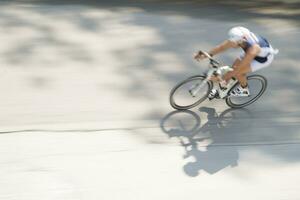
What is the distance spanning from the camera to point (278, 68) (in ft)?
Result: 28.8

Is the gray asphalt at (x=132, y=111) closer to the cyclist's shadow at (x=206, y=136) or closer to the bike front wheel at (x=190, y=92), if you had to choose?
the cyclist's shadow at (x=206, y=136)

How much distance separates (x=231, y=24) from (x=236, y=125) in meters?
3.13

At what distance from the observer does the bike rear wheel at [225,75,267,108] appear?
7788 millimetres

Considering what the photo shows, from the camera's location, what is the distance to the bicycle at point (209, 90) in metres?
7.32

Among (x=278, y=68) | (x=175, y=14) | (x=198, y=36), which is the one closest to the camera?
(x=278, y=68)

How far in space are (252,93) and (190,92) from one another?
1134mm

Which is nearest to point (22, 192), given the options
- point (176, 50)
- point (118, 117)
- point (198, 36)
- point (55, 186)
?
point (55, 186)

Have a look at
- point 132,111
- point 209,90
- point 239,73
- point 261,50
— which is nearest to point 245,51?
point 261,50

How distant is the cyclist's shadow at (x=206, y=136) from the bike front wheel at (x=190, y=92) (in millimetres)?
135

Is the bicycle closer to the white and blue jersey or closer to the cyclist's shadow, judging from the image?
the cyclist's shadow

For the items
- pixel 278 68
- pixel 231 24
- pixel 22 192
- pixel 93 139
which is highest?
pixel 231 24

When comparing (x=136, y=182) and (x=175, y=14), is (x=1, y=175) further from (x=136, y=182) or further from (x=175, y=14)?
(x=175, y=14)

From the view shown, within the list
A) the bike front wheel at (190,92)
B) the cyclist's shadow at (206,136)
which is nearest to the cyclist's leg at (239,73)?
the bike front wheel at (190,92)

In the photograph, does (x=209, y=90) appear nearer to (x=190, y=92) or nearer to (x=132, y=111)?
(x=190, y=92)
